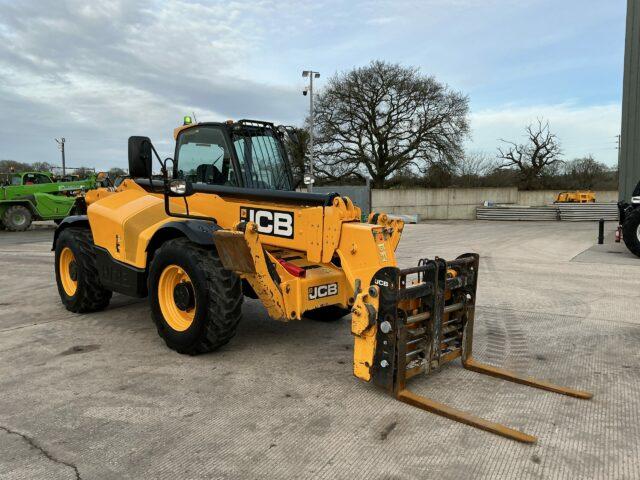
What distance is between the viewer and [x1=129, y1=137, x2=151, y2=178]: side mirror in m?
4.71

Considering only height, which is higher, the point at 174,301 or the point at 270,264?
the point at 270,264

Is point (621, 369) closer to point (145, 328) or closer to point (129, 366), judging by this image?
point (129, 366)

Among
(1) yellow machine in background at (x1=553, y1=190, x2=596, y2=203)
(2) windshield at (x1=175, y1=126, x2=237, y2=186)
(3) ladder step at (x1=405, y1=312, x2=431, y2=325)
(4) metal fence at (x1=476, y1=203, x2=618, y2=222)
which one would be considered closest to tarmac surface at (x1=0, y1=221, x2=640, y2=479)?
(3) ladder step at (x1=405, y1=312, x2=431, y2=325)

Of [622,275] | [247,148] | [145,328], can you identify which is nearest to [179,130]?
[247,148]

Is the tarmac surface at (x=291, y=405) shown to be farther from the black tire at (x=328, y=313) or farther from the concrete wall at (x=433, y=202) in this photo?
the concrete wall at (x=433, y=202)

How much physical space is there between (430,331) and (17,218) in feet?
69.8

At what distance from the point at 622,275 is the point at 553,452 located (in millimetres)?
7649

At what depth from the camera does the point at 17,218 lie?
20.7m

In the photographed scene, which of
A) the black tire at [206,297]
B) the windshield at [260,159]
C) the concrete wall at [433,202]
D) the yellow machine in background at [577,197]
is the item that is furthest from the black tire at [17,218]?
the yellow machine in background at [577,197]

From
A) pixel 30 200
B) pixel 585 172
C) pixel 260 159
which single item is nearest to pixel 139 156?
pixel 260 159

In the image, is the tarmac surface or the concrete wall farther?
the concrete wall

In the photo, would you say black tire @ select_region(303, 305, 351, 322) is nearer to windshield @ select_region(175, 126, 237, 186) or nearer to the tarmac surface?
the tarmac surface

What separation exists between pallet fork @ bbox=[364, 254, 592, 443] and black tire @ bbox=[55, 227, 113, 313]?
4.10 meters

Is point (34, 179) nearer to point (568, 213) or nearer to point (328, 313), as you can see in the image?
point (328, 313)
